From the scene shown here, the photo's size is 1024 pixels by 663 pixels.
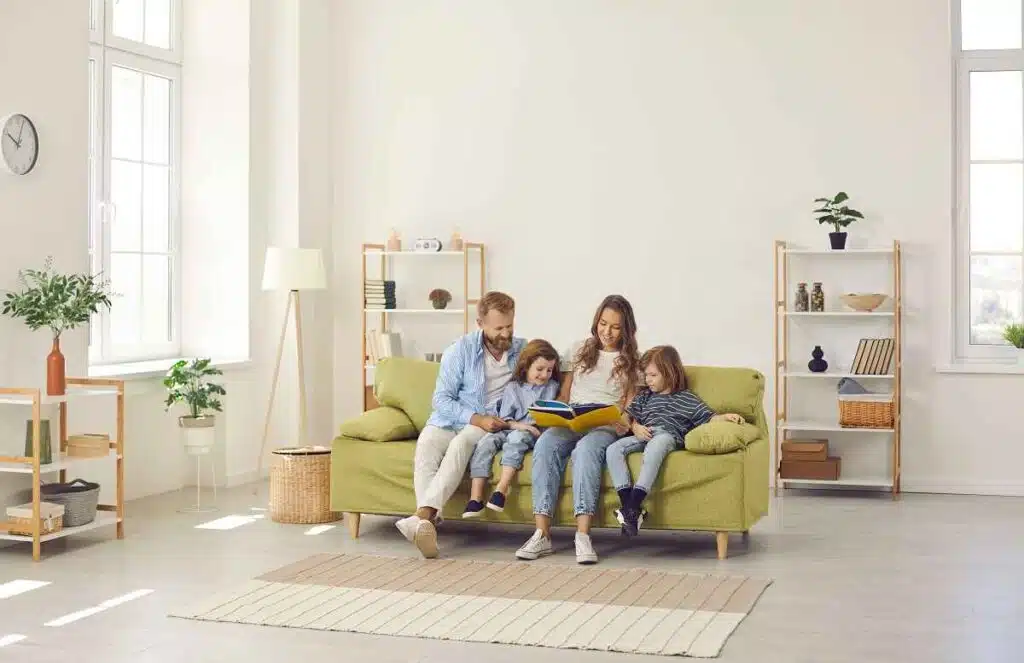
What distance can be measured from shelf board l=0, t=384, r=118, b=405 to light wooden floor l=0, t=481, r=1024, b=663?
0.62 metres

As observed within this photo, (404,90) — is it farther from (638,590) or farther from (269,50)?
(638,590)

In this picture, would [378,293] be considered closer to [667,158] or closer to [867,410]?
[667,158]

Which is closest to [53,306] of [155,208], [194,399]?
[194,399]

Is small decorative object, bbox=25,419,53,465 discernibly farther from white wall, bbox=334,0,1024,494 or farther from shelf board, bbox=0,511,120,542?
white wall, bbox=334,0,1024,494

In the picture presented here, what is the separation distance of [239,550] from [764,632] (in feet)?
7.71

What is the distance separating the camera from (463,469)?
5379 mm

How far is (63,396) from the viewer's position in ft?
17.7

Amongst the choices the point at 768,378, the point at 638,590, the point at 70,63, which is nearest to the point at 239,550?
the point at 638,590

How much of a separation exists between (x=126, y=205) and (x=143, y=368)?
923 millimetres

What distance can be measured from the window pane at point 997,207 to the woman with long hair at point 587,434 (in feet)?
8.13

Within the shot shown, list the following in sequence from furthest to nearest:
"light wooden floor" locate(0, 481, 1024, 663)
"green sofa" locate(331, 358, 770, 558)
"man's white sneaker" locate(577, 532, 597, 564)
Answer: "green sofa" locate(331, 358, 770, 558) → "man's white sneaker" locate(577, 532, 597, 564) → "light wooden floor" locate(0, 481, 1024, 663)

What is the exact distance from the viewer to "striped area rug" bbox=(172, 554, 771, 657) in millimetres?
3986

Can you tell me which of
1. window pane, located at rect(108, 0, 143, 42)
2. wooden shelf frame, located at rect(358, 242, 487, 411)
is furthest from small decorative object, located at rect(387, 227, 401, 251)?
window pane, located at rect(108, 0, 143, 42)

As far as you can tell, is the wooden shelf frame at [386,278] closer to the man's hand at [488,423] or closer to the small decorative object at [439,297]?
the small decorative object at [439,297]
